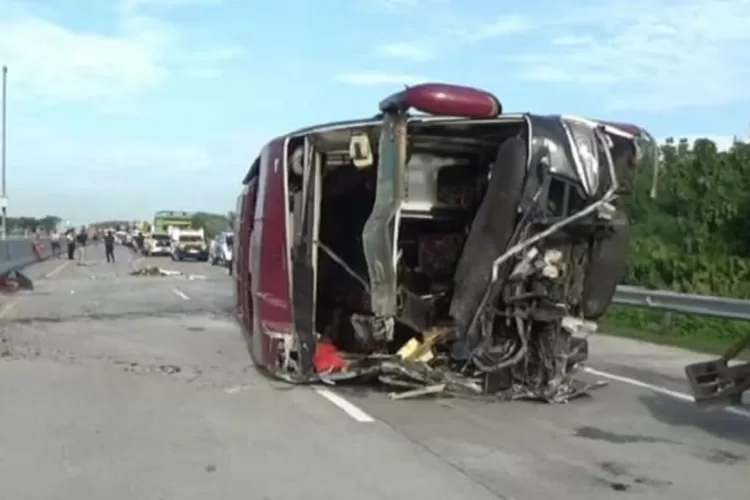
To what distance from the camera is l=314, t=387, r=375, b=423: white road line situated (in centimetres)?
1017

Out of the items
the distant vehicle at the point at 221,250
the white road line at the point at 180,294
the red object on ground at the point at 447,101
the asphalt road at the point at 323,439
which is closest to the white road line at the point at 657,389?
the asphalt road at the point at 323,439

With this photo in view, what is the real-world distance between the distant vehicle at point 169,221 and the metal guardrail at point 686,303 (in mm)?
56547

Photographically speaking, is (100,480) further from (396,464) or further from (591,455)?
(591,455)

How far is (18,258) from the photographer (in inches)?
1889

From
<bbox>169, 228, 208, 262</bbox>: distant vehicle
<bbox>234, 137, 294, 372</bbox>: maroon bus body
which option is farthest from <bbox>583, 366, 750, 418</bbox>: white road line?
<bbox>169, 228, 208, 262</bbox>: distant vehicle

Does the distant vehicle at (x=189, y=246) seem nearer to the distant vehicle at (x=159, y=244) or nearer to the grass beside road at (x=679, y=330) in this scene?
the distant vehicle at (x=159, y=244)

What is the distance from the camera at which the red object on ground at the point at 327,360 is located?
12.2 metres

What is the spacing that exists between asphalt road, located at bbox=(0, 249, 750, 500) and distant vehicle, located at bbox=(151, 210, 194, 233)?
61.4m

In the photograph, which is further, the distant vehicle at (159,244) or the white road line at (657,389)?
the distant vehicle at (159,244)

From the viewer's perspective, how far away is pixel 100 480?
25.1 ft

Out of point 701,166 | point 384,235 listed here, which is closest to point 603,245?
point 384,235

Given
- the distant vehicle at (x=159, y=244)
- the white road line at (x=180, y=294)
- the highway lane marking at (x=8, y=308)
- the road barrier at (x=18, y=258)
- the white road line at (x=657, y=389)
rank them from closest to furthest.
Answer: the white road line at (x=657, y=389) < the highway lane marking at (x=8, y=308) < the white road line at (x=180, y=294) < the road barrier at (x=18, y=258) < the distant vehicle at (x=159, y=244)

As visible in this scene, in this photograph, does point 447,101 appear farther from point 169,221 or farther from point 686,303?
point 169,221

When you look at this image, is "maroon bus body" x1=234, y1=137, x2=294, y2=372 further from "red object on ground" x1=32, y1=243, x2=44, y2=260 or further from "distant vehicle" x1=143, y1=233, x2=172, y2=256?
"distant vehicle" x1=143, y1=233, x2=172, y2=256
